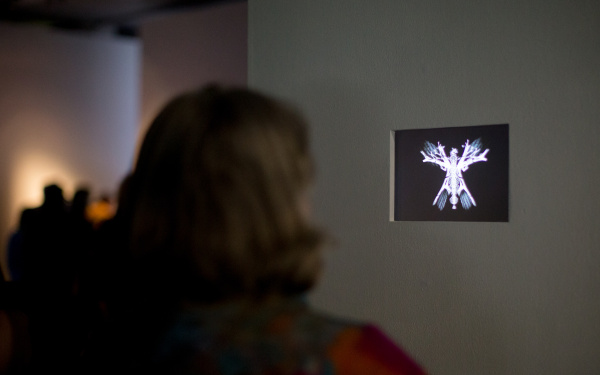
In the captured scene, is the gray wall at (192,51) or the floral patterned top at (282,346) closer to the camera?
the floral patterned top at (282,346)

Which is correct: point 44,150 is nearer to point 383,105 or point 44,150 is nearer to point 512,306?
point 383,105

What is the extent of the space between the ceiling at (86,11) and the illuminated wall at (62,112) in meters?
0.26

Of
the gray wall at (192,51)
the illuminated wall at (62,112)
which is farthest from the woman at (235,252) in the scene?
the illuminated wall at (62,112)

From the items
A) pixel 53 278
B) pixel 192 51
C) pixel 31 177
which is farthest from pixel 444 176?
pixel 31 177

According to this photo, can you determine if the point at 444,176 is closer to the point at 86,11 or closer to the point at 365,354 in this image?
the point at 365,354

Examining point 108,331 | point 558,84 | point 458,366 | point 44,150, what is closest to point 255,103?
point 108,331

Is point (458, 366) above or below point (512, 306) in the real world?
below

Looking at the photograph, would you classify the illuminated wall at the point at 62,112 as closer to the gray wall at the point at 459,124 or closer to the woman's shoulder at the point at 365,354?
the gray wall at the point at 459,124

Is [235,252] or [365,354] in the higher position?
[235,252]

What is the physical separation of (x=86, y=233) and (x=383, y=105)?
6.41 feet

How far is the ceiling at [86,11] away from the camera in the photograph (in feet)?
29.2

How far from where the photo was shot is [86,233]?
3.95 metres

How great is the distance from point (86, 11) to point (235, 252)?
9.35m

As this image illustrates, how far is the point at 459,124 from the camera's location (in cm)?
306
